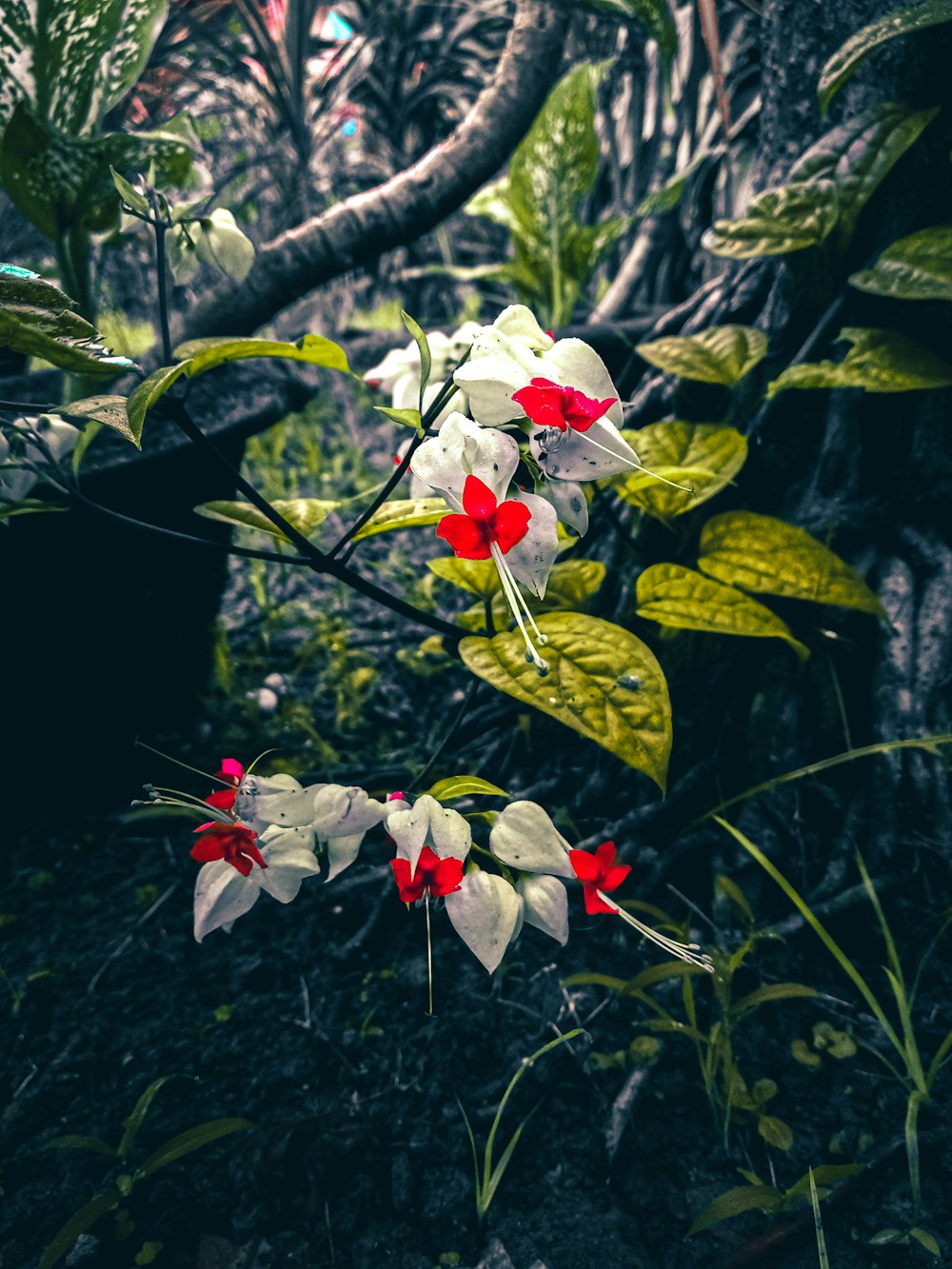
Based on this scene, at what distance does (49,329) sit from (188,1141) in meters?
0.66

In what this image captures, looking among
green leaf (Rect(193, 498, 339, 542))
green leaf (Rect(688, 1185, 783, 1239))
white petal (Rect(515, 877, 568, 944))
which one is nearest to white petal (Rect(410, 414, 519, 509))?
green leaf (Rect(193, 498, 339, 542))

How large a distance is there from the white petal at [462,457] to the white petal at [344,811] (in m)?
0.27

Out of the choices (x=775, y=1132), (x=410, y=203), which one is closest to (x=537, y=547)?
(x=775, y=1132)

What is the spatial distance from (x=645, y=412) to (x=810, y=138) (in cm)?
44

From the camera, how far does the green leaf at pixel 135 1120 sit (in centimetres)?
65

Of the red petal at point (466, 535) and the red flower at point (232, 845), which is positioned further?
the red flower at point (232, 845)

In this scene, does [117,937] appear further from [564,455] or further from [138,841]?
[564,455]

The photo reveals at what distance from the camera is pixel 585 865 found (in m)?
0.65

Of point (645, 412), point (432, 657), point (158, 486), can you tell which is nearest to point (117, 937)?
point (158, 486)

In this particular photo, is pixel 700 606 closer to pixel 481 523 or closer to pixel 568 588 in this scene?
pixel 568 588

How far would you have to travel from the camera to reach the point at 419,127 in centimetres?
288

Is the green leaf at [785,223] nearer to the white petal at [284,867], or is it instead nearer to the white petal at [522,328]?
the white petal at [522,328]

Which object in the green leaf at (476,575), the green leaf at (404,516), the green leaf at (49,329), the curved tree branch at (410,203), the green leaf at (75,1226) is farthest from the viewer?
the curved tree branch at (410,203)

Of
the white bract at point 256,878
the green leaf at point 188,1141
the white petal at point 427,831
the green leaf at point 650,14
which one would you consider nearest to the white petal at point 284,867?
the white bract at point 256,878
